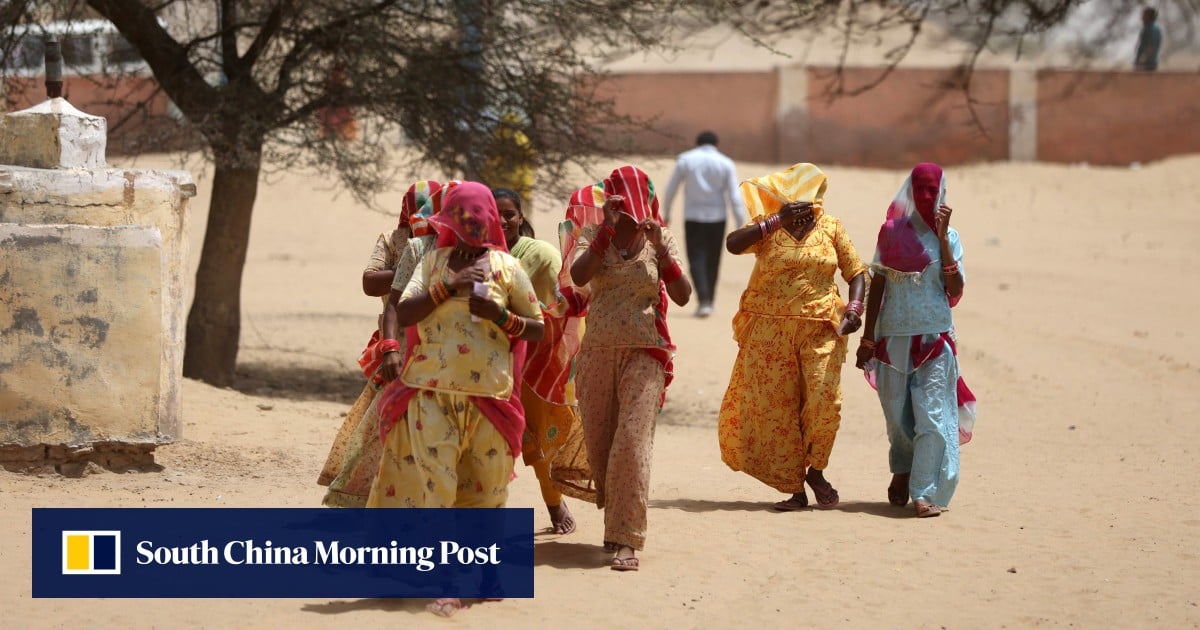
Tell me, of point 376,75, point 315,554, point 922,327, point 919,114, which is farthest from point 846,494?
point 919,114

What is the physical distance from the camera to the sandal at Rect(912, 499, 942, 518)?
24.2 ft

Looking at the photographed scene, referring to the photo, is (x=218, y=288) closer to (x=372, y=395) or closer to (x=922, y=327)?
(x=372, y=395)

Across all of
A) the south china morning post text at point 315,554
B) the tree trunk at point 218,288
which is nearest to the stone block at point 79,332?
the south china morning post text at point 315,554

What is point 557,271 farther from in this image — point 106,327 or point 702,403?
point 702,403

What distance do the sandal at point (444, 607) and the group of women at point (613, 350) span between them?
36cm

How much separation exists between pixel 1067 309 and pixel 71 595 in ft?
45.4

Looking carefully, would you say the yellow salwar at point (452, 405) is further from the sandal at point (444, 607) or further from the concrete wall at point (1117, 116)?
the concrete wall at point (1117, 116)

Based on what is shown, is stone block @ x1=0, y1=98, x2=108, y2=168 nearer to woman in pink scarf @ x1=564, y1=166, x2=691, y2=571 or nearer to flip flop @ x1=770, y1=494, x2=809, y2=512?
woman in pink scarf @ x1=564, y1=166, x2=691, y2=571

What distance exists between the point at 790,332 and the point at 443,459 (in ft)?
8.40

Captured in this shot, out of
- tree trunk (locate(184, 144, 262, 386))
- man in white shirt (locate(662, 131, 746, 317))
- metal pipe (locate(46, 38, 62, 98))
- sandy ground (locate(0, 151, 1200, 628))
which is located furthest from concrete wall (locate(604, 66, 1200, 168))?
metal pipe (locate(46, 38, 62, 98))

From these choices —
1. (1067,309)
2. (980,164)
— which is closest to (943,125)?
(980,164)

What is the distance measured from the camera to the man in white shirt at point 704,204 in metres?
15.2

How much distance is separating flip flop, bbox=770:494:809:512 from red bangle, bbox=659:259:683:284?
1834mm

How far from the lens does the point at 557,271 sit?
21.1 feet
